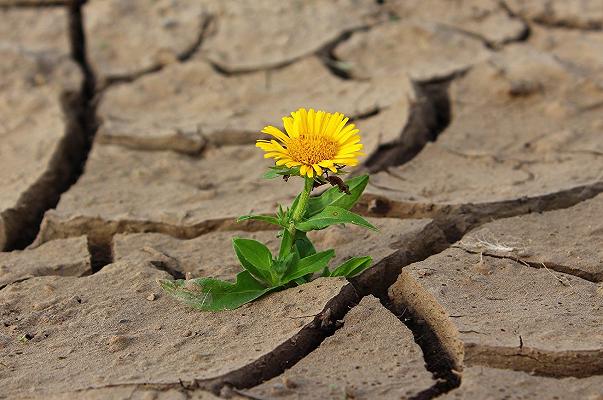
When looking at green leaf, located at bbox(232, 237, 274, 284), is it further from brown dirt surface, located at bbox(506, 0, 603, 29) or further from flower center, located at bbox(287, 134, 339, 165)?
brown dirt surface, located at bbox(506, 0, 603, 29)

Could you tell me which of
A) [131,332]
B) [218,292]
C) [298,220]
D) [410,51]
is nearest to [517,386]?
[298,220]

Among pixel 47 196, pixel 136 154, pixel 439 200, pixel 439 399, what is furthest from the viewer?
pixel 136 154

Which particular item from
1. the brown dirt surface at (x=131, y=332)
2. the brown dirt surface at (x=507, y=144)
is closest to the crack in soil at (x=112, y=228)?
the brown dirt surface at (x=131, y=332)

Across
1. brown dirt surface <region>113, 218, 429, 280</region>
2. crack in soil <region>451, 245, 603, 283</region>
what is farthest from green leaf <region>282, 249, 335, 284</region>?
crack in soil <region>451, 245, 603, 283</region>

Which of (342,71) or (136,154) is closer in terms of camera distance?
(136,154)

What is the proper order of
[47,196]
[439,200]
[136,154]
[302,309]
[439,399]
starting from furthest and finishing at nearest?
[136,154] < [47,196] < [439,200] < [302,309] < [439,399]

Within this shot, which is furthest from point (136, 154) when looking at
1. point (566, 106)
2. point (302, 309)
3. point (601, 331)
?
point (601, 331)

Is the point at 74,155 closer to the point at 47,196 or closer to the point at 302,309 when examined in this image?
the point at 47,196
